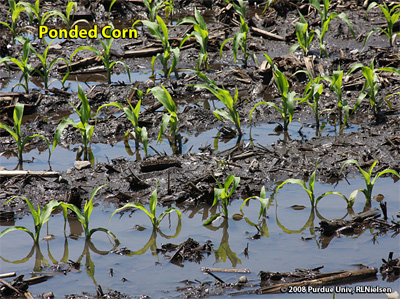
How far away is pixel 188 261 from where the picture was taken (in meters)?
3.47

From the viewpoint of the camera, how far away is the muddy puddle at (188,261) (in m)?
3.25

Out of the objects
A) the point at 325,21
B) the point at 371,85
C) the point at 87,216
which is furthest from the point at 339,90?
the point at 87,216

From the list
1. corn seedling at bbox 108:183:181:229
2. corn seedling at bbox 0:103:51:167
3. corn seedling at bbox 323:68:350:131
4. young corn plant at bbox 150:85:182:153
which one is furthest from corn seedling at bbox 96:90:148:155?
corn seedling at bbox 323:68:350:131

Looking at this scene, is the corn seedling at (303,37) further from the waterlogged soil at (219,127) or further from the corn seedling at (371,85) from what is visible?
the corn seedling at (371,85)

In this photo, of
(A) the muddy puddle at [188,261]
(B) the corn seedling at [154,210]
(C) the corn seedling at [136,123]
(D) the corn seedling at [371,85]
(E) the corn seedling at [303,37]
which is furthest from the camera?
(E) the corn seedling at [303,37]

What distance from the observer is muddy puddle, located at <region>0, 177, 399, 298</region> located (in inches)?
128

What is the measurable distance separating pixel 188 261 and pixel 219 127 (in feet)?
7.84

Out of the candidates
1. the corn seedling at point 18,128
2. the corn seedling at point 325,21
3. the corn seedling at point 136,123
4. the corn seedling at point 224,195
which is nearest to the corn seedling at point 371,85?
the corn seedling at point 325,21

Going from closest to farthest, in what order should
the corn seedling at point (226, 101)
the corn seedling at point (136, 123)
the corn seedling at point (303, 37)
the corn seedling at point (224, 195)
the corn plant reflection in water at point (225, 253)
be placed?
1. the corn plant reflection in water at point (225, 253)
2. the corn seedling at point (224, 195)
3. the corn seedling at point (136, 123)
4. the corn seedling at point (226, 101)
5. the corn seedling at point (303, 37)

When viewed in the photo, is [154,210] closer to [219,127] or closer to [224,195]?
[224,195]

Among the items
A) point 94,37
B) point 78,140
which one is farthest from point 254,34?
point 78,140

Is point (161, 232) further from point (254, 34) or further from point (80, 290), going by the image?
point (254, 34)

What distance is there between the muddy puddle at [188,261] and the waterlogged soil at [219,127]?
0.83 ft

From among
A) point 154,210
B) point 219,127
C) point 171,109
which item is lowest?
point 154,210
